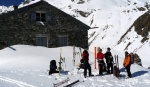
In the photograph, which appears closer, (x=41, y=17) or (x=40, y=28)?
(x=40, y=28)

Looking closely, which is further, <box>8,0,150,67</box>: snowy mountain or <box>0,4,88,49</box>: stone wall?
<box>8,0,150,67</box>: snowy mountain

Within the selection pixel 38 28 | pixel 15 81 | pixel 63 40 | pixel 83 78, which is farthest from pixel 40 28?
pixel 15 81

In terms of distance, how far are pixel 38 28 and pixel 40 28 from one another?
203 mm

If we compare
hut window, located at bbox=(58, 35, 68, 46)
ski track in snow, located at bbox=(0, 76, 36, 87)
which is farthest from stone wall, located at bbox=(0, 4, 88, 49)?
ski track in snow, located at bbox=(0, 76, 36, 87)

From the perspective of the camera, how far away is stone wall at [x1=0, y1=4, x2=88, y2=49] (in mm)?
31938

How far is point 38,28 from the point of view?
32.9 meters

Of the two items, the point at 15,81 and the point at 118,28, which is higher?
the point at 118,28

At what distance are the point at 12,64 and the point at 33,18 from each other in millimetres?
9270

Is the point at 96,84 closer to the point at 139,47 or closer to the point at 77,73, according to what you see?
the point at 77,73

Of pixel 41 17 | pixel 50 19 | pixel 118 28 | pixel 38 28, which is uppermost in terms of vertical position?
pixel 118 28

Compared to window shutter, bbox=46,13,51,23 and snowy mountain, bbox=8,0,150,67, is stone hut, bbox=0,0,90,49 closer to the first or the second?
window shutter, bbox=46,13,51,23

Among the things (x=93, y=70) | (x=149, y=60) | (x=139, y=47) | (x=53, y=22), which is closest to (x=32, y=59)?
(x=93, y=70)

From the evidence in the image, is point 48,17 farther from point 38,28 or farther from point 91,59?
point 91,59

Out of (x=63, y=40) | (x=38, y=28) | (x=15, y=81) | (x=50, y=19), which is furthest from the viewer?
(x=63, y=40)
